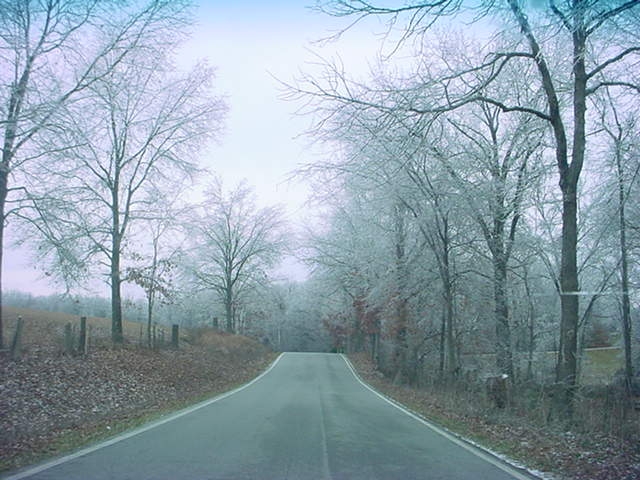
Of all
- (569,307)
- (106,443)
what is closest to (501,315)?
(569,307)

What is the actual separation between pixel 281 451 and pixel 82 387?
883 cm

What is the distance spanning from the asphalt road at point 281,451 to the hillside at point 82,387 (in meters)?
1.13

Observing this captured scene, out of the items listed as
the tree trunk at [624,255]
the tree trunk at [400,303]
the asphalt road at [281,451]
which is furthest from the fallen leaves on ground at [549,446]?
the tree trunk at [400,303]

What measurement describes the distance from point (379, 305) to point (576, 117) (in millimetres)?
17012

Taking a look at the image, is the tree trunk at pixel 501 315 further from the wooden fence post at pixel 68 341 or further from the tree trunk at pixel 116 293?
A: the wooden fence post at pixel 68 341

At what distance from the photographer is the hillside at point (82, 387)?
10.4 m

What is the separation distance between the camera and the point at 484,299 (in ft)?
77.2

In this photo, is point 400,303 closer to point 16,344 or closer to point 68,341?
point 68,341

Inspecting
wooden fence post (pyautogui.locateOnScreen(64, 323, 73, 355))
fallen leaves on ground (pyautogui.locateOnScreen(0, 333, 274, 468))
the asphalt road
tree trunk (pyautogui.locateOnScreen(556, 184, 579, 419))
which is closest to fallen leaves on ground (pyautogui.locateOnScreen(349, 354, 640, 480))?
the asphalt road

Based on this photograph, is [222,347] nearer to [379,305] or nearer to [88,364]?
A: [379,305]

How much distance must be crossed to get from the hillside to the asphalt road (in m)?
1.13

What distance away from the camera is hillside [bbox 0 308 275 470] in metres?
10.4

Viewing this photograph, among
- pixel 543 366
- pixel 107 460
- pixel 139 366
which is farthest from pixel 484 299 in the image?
pixel 107 460

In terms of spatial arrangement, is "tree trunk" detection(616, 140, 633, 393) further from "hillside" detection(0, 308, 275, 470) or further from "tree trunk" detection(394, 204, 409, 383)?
"hillside" detection(0, 308, 275, 470)
